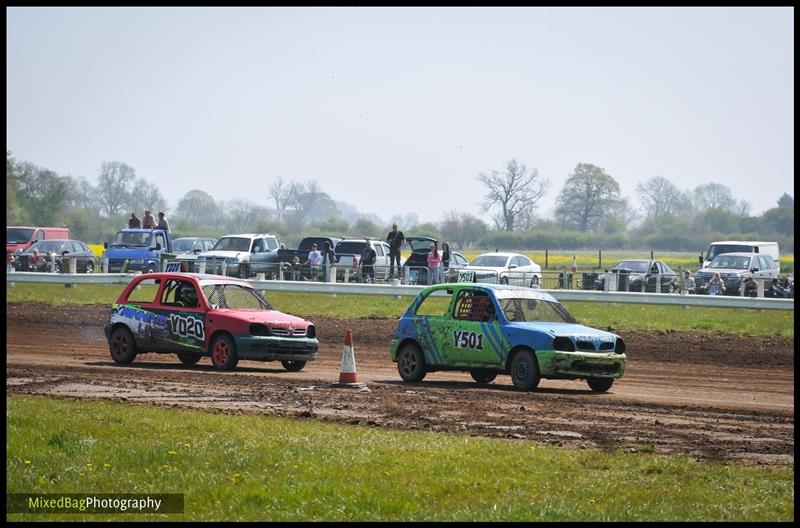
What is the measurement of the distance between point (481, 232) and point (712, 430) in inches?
3162

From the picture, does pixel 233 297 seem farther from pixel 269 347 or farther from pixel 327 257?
pixel 327 257

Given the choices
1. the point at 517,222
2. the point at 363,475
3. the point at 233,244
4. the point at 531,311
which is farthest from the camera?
the point at 517,222

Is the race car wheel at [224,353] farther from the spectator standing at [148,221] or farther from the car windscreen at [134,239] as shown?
the spectator standing at [148,221]

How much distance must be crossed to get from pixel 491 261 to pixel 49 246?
16339mm

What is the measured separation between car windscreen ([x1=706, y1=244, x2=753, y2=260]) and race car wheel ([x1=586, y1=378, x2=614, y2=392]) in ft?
108

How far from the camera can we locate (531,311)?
1925 cm

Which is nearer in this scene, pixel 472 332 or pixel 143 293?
pixel 472 332

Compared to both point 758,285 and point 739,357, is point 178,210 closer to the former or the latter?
point 758,285

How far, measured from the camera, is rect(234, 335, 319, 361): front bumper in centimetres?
2023

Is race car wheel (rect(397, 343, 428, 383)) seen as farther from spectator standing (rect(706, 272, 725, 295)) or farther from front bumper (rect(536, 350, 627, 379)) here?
spectator standing (rect(706, 272, 725, 295))

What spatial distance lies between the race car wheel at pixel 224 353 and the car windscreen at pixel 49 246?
1160 inches

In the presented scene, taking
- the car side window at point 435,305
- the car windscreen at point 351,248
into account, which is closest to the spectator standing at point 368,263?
the car windscreen at point 351,248

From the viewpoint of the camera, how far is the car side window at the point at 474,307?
19094 millimetres

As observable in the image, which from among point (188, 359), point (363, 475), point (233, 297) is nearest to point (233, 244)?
point (188, 359)
